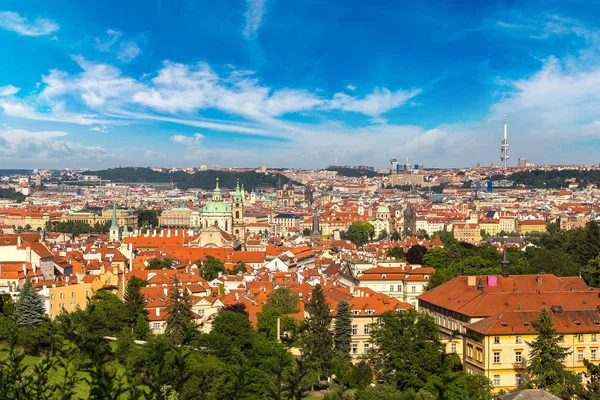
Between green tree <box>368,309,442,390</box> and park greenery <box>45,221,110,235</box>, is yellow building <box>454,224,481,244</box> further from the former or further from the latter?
green tree <box>368,309,442,390</box>

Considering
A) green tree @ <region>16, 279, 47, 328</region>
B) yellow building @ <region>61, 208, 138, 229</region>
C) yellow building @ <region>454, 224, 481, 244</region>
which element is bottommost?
yellow building @ <region>454, 224, 481, 244</region>

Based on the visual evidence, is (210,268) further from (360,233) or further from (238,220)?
(360,233)

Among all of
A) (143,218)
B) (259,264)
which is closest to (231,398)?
(259,264)

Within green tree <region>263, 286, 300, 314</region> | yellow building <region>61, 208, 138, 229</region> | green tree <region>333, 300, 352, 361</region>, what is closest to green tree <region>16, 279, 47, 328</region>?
green tree <region>263, 286, 300, 314</region>

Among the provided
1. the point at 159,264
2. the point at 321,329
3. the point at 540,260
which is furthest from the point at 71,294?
the point at 540,260

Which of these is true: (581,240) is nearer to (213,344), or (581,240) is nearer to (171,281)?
(171,281)

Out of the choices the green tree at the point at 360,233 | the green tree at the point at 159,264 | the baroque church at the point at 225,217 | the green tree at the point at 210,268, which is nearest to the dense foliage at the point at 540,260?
the green tree at the point at 210,268
